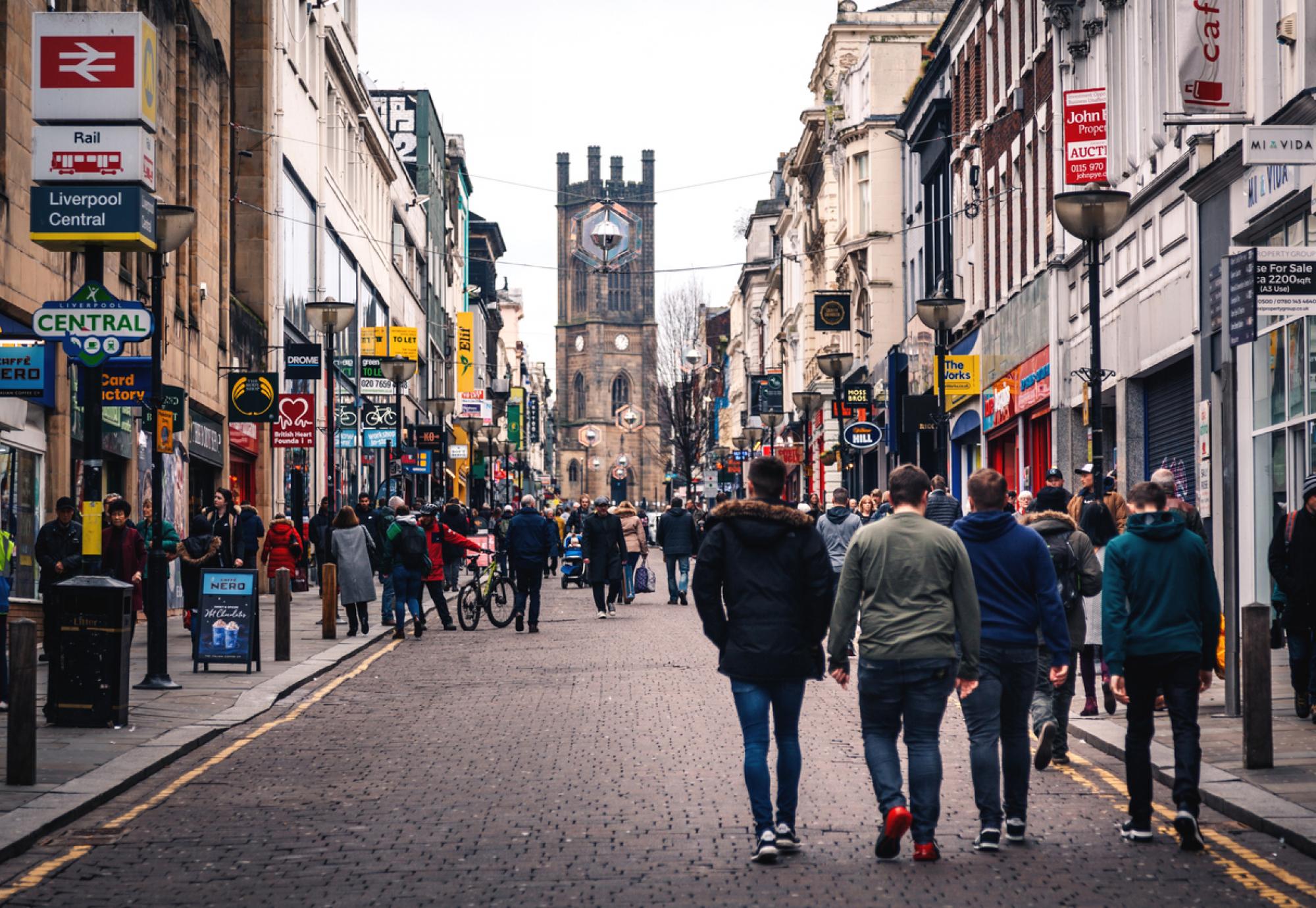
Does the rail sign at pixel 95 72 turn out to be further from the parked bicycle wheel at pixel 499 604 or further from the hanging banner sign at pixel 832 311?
the hanging banner sign at pixel 832 311

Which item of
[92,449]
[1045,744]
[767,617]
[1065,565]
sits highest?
[92,449]

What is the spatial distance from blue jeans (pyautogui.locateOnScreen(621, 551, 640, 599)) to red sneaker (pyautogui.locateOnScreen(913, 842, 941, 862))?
23.9 m

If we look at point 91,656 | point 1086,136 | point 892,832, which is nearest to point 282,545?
point 1086,136

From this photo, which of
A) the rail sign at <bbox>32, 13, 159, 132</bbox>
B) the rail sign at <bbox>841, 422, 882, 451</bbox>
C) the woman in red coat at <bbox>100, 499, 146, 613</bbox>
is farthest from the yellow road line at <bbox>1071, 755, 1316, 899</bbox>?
the rail sign at <bbox>841, 422, 882, 451</bbox>

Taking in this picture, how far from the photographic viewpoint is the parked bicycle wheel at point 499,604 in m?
25.4

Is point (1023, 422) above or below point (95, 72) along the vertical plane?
below

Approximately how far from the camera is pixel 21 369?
17.0 metres

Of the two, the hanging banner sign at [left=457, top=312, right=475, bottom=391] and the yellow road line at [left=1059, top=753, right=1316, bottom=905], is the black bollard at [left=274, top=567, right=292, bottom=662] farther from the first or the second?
the hanging banner sign at [left=457, top=312, right=475, bottom=391]

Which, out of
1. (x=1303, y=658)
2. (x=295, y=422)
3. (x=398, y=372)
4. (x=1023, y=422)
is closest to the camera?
(x=1303, y=658)

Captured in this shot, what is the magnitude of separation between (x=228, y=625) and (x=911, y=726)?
10.4m

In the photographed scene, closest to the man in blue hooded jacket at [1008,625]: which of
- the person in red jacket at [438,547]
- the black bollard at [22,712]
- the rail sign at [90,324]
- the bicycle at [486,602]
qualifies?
the black bollard at [22,712]

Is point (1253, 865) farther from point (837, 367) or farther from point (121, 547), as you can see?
point (837, 367)

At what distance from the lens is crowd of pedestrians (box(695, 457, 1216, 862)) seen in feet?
26.9

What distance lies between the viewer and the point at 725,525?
331 inches
